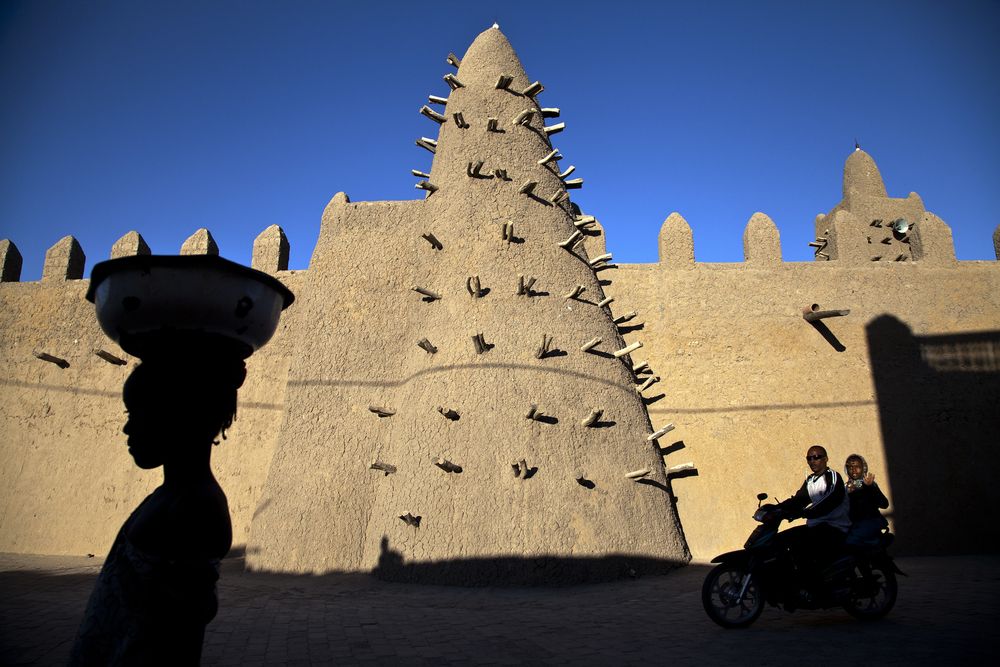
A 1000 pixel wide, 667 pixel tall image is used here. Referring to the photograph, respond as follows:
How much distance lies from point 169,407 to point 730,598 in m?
4.08

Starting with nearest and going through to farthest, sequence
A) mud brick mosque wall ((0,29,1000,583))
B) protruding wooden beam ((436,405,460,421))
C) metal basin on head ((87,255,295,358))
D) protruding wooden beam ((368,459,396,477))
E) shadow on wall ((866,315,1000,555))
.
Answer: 1. metal basin on head ((87,255,295,358))
2. mud brick mosque wall ((0,29,1000,583))
3. protruding wooden beam ((436,405,460,421))
4. protruding wooden beam ((368,459,396,477))
5. shadow on wall ((866,315,1000,555))

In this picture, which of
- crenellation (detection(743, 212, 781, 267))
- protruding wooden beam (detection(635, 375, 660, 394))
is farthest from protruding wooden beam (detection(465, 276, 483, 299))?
crenellation (detection(743, 212, 781, 267))

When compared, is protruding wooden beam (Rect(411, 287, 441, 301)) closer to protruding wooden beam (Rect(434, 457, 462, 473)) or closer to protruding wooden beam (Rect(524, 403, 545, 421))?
protruding wooden beam (Rect(524, 403, 545, 421))

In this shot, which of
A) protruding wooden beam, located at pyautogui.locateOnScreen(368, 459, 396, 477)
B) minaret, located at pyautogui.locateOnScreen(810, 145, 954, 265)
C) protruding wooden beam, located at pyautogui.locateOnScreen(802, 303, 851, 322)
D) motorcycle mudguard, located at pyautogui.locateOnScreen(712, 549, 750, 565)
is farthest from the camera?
minaret, located at pyautogui.locateOnScreen(810, 145, 954, 265)

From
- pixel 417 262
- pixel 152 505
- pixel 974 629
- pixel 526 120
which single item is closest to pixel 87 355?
pixel 417 262

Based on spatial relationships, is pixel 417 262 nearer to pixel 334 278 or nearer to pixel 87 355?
pixel 334 278

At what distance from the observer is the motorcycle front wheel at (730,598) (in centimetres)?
477

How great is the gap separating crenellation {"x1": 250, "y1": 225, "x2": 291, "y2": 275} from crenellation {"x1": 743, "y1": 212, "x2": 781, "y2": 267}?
24.6 ft

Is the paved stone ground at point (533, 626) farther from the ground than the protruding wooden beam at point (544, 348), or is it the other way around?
the protruding wooden beam at point (544, 348)

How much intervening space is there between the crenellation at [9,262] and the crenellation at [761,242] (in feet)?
42.7

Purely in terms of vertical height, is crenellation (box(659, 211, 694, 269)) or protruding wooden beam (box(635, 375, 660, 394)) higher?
crenellation (box(659, 211, 694, 269))

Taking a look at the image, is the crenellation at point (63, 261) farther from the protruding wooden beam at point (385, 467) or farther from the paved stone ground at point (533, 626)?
the protruding wooden beam at point (385, 467)

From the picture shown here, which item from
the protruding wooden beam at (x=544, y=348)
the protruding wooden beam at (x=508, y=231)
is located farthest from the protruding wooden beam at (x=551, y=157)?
the protruding wooden beam at (x=544, y=348)

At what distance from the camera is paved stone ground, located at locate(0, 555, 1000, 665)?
4.07 meters
